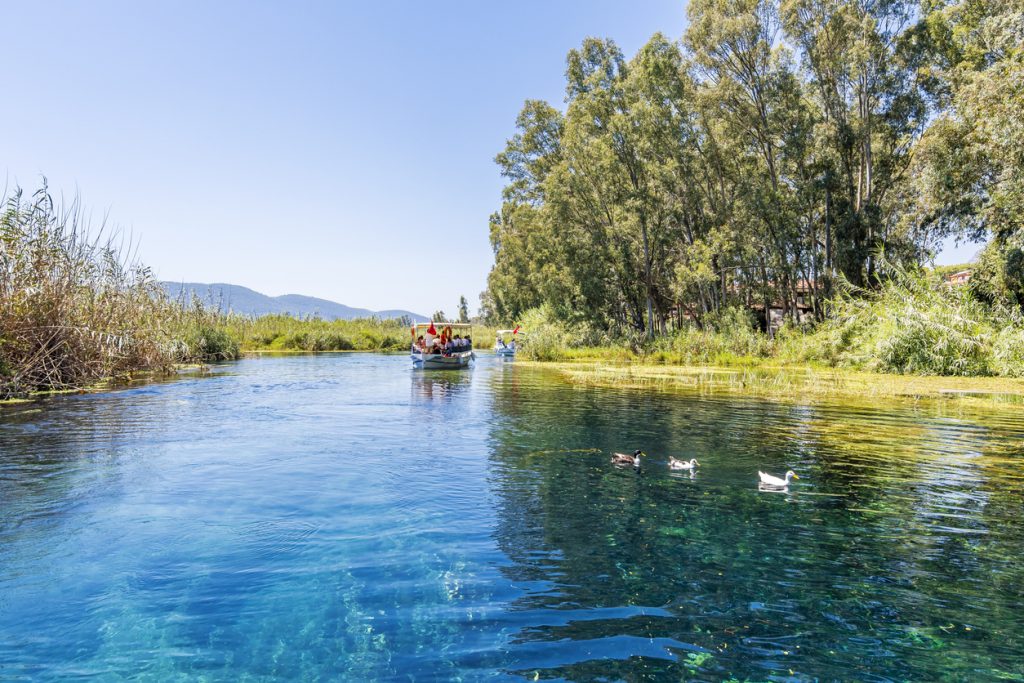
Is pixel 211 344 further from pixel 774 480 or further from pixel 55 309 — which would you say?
pixel 774 480

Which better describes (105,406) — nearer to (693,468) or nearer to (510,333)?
(693,468)

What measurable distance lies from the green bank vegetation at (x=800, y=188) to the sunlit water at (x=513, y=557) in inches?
613

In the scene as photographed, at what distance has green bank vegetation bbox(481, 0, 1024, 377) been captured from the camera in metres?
25.8

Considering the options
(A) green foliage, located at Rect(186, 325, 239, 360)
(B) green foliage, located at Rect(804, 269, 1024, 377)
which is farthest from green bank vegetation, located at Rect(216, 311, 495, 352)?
(B) green foliage, located at Rect(804, 269, 1024, 377)

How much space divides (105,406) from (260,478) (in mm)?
12554

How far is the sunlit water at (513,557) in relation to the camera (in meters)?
5.02

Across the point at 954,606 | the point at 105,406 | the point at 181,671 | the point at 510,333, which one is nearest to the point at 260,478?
the point at 181,671

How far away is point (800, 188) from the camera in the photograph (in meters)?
36.5

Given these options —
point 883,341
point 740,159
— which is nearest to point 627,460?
point 883,341

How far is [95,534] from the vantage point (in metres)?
7.96

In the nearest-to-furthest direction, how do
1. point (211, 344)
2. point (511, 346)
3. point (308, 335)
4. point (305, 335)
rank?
1. point (211, 344)
2. point (511, 346)
3. point (305, 335)
4. point (308, 335)

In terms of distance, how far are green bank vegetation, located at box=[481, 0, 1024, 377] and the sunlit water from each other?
1558 centimetres

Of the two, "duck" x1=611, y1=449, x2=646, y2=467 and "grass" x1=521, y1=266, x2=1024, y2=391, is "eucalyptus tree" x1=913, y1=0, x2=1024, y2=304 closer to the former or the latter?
"grass" x1=521, y1=266, x2=1024, y2=391

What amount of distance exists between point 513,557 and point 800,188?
36.4 m
